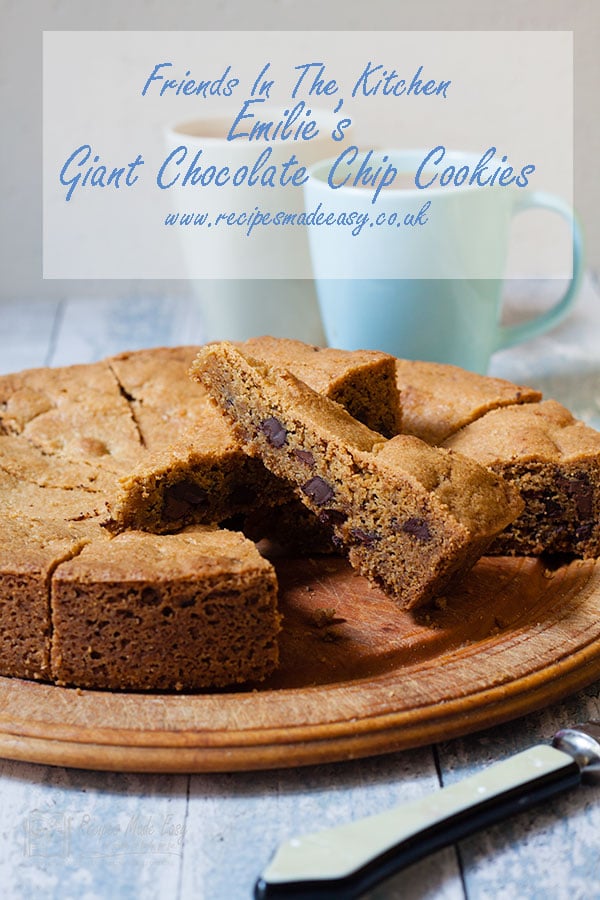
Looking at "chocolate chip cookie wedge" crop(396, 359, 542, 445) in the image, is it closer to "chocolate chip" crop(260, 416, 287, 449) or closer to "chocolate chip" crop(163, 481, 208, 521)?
"chocolate chip" crop(260, 416, 287, 449)

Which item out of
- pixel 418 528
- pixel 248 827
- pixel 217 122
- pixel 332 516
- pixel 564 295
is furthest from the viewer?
pixel 217 122

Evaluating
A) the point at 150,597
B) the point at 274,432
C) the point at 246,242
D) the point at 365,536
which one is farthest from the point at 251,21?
the point at 150,597

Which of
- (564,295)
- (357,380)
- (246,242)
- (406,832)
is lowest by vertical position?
(406,832)

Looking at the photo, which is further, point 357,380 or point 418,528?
point 357,380

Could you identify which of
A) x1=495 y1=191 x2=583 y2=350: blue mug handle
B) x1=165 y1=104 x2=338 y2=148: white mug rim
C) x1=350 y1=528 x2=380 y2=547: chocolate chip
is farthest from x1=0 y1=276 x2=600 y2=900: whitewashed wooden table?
x1=165 y1=104 x2=338 y2=148: white mug rim

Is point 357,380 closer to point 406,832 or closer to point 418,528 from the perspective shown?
point 418,528

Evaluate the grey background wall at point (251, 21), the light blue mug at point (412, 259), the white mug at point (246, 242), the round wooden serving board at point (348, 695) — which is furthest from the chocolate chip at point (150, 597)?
the grey background wall at point (251, 21)

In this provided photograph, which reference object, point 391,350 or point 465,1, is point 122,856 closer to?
point 391,350
